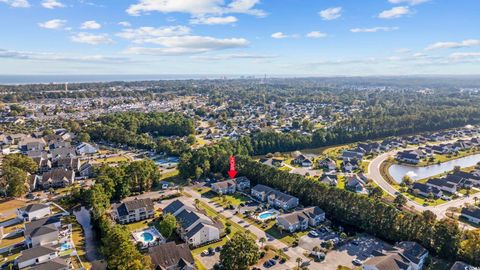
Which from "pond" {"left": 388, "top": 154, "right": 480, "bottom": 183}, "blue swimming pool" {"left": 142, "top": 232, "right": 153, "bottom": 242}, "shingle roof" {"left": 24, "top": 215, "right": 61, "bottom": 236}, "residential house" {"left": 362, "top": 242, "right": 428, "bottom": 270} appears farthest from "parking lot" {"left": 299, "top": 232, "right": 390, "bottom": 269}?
"shingle roof" {"left": 24, "top": 215, "right": 61, "bottom": 236}

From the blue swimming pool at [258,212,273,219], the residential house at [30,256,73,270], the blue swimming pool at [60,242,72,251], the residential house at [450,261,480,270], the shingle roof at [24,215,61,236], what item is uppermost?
the shingle roof at [24,215,61,236]

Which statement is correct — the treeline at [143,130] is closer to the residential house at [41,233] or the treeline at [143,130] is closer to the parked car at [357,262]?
the residential house at [41,233]

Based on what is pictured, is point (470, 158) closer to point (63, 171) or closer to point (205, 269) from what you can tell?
point (205, 269)

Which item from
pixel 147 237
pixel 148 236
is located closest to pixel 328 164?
pixel 148 236

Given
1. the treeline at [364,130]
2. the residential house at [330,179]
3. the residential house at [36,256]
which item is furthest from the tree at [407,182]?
the residential house at [36,256]

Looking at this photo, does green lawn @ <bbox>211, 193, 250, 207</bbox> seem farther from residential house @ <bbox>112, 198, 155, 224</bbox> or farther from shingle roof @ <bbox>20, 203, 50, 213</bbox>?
shingle roof @ <bbox>20, 203, 50, 213</bbox>
